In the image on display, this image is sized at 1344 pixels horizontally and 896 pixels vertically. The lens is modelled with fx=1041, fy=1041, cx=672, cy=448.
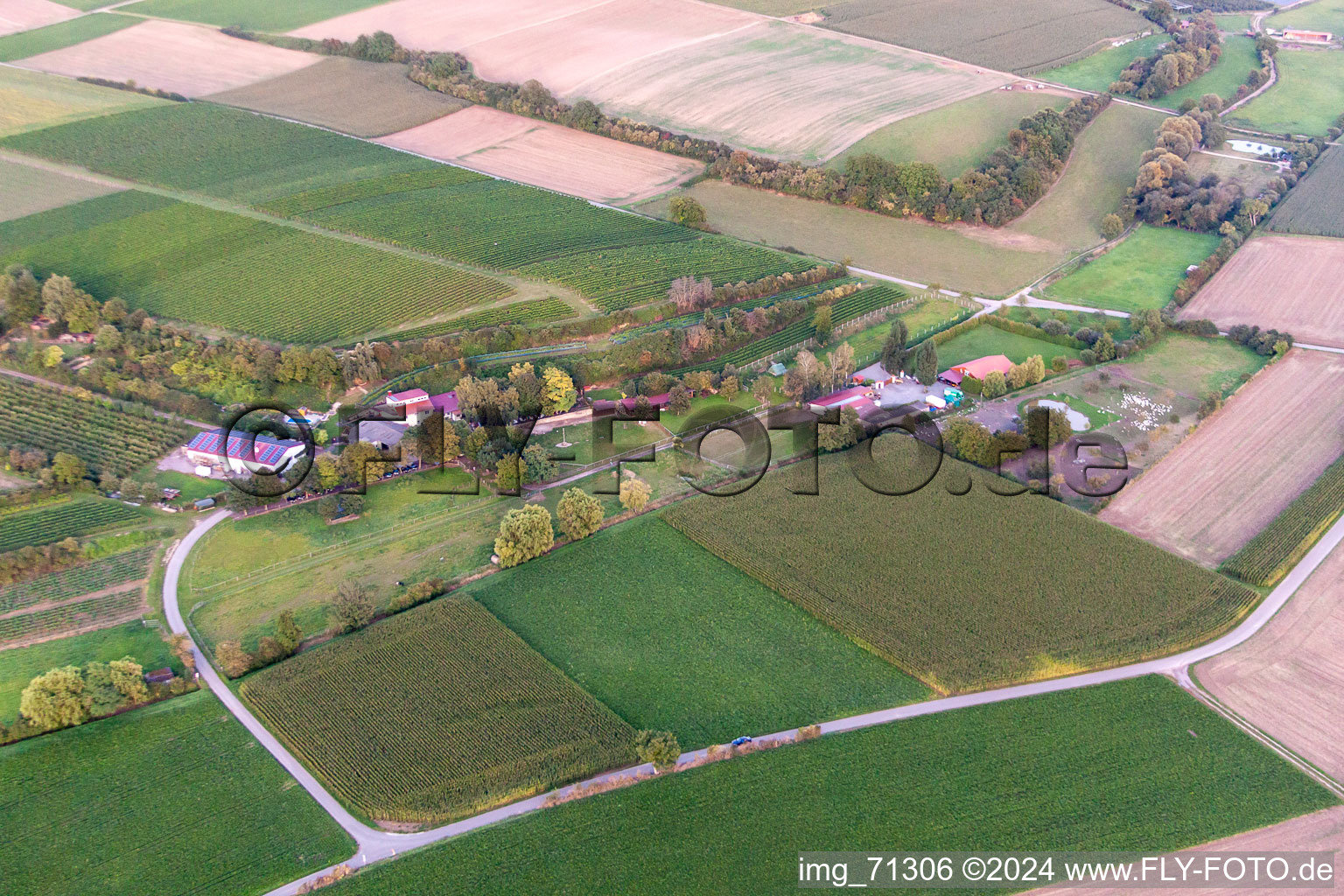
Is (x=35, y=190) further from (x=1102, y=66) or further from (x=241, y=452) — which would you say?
(x=1102, y=66)

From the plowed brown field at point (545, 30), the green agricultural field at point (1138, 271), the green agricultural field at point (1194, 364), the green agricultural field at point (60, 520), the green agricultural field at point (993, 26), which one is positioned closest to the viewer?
the green agricultural field at point (60, 520)

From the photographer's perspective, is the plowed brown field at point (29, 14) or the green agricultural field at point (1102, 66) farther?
the plowed brown field at point (29, 14)

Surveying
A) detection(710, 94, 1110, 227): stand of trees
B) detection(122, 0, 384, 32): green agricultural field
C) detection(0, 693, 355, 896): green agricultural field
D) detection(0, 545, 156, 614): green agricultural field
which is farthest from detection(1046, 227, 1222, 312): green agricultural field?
detection(122, 0, 384, 32): green agricultural field

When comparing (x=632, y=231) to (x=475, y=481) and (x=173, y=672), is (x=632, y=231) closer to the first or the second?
(x=475, y=481)

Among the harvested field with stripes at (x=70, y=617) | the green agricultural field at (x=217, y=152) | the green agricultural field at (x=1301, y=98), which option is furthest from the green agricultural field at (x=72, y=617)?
the green agricultural field at (x=1301, y=98)

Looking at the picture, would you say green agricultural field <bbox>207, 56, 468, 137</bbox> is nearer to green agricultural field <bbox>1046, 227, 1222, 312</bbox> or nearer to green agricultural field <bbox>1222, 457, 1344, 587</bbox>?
green agricultural field <bbox>1046, 227, 1222, 312</bbox>

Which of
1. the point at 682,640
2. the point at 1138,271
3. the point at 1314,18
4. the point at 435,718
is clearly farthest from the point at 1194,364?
the point at 1314,18

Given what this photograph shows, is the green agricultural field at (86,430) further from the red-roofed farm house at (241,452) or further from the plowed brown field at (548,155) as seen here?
the plowed brown field at (548,155)
